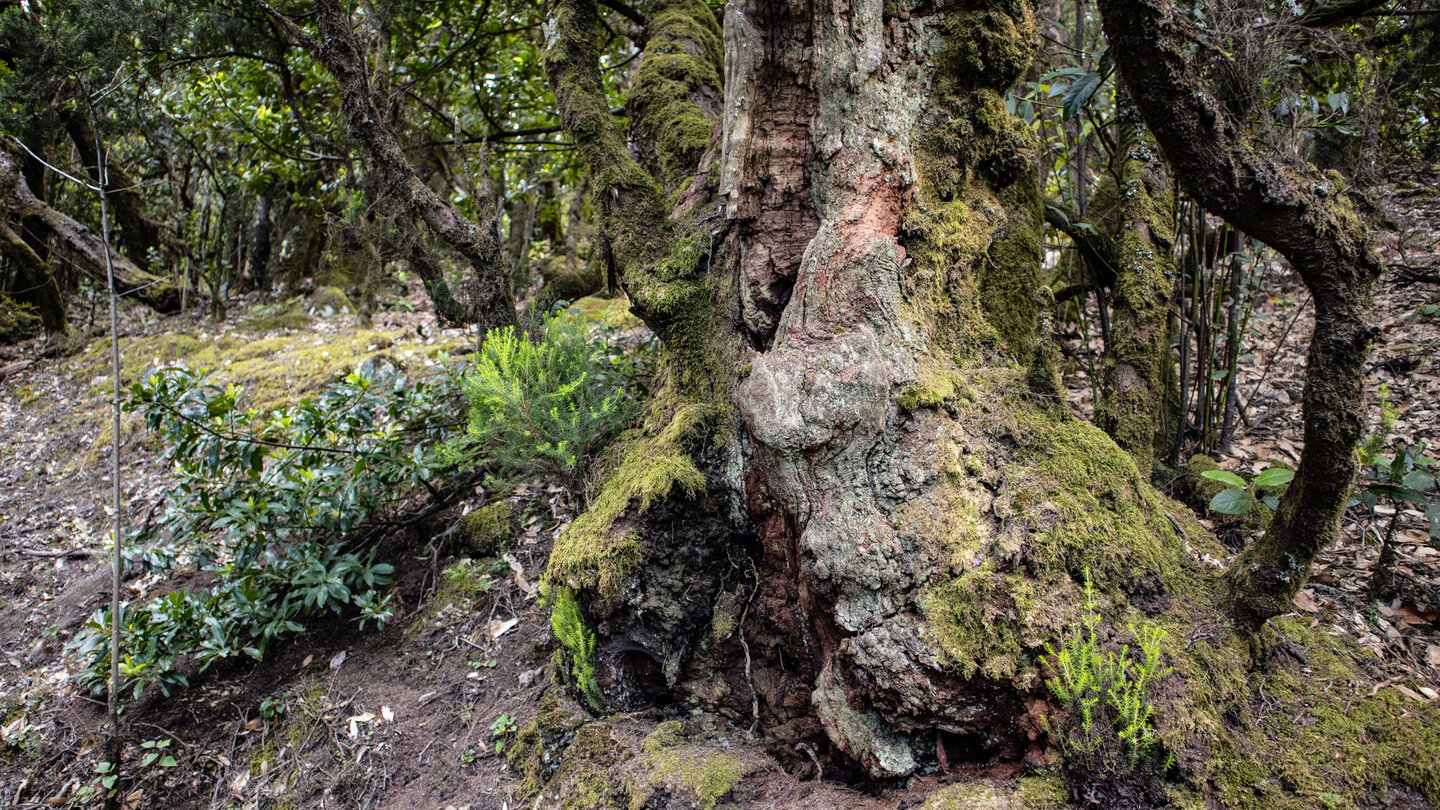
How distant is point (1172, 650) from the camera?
1.85 m

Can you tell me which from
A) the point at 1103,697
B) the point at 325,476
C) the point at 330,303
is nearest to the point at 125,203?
the point at 330,303

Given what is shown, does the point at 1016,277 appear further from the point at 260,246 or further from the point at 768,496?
the point at 260,246

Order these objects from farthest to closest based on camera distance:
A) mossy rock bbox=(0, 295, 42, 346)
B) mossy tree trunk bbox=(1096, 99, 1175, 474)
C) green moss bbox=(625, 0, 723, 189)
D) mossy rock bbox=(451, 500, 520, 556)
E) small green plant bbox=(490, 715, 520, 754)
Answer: mossy rock bbox=(0, 295, 42, 346) → mossy rock bbox=(451, 500, 520, 556) → green moss bbox=(625, 0, 723, 189) → mossy tree trunk bbox=(1096, 99, 1175, 474) → small green plant bbox=(490, 715, 520, 754)

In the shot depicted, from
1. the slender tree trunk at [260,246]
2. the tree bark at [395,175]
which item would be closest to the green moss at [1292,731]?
the tree bark at [395,175]

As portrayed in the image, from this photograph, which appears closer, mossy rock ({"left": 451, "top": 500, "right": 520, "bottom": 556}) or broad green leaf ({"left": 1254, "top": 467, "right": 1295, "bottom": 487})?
broad green leaf ({"left": 1254, "top": 467, "right": 1295, "bottom": 487})

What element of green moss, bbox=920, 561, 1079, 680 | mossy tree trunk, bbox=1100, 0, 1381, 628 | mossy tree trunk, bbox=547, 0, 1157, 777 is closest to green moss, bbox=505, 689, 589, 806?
mossy tree trunk, bbox=547, 0, 1157, 777

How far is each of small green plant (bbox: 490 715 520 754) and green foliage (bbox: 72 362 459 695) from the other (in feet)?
3.22

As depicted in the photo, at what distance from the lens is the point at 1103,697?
5.59 feet

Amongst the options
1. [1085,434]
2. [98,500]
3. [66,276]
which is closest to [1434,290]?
[1085,434]

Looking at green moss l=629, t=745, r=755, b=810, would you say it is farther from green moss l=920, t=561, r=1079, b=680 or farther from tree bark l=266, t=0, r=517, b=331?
tree bark l=266, t=0, r=517, b=331

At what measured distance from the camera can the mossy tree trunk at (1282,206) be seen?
1.55 meters

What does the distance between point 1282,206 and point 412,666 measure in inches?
144

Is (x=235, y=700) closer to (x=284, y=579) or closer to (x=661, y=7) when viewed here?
(x=284, y=579)

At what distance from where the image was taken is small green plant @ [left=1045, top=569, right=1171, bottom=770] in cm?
165
